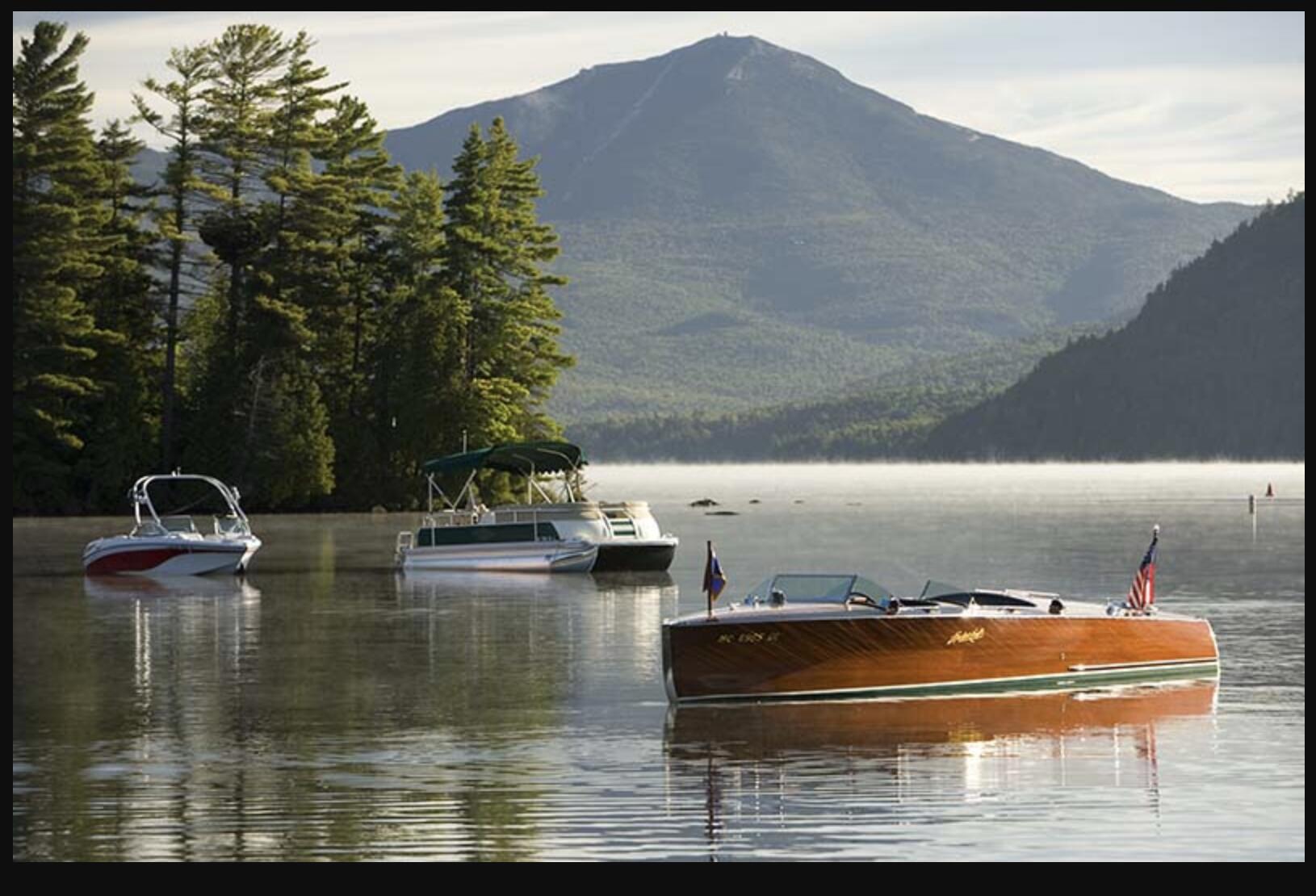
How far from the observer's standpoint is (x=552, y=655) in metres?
39.4

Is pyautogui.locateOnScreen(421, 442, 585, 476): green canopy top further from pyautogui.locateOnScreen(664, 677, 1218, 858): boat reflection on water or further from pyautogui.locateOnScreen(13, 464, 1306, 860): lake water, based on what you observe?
pyautogui.locateOnScreen(664, 677, 1218, 858): boat reflection on water

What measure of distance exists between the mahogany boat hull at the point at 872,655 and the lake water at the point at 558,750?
36cm

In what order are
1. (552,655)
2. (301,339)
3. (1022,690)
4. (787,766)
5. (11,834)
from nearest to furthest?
(11,834) < (787,766) < (1022,690) < (552,655) < (301,339)

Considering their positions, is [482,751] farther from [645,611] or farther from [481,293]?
[481,293]

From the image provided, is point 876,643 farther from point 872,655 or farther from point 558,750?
point 558,750

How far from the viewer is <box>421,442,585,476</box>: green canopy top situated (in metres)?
72.2

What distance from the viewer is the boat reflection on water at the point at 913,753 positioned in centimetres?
2264

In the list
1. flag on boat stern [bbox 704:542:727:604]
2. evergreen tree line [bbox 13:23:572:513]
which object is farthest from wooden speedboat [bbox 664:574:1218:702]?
evergreen tree line [bbox 13:23:572:513]

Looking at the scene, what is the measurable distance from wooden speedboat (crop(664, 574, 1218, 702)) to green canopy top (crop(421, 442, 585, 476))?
132 ft

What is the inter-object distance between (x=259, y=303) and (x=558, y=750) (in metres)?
87.4

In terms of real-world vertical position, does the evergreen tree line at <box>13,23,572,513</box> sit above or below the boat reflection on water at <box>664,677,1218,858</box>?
above

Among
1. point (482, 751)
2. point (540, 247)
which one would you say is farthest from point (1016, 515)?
point (482, 751)

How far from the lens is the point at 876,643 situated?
30719 millimetres

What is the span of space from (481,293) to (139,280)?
55.2 ft
